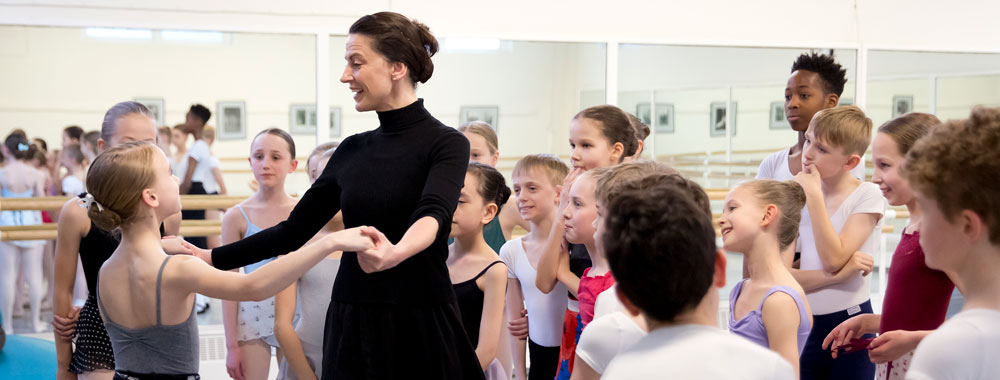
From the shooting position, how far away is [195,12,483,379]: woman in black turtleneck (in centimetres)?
188

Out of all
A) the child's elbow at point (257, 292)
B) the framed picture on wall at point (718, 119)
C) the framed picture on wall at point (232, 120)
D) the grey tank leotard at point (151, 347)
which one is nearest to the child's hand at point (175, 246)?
the grey tank leotard at point (151, 347)

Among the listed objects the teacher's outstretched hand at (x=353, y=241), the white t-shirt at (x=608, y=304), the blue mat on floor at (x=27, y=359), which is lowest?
the blue mat on floor at (x=27, y=359)

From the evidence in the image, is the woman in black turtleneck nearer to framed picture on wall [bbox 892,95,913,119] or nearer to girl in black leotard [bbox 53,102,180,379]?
girl in black leotard [bbox 53,102,180,379]

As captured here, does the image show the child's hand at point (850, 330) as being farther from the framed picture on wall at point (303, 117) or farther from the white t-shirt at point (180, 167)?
the white t-shirt at point (180, 167)

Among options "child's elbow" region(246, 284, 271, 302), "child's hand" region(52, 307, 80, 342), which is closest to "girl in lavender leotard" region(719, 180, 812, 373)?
"child's elbow" region(246, 284, 271, 302)

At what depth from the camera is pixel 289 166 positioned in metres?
3.31

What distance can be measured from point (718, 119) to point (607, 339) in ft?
14.0

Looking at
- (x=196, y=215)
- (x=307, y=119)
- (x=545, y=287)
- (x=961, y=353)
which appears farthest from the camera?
(x=196, y=215)

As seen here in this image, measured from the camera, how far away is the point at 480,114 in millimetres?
5168

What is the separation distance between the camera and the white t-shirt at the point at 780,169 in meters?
2.97

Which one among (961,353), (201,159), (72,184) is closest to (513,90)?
(201,159)

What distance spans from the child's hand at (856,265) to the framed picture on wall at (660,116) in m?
2.82

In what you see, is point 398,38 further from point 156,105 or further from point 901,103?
point 901,103

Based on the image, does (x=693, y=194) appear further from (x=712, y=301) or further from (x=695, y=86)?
(x=695, y=86)
